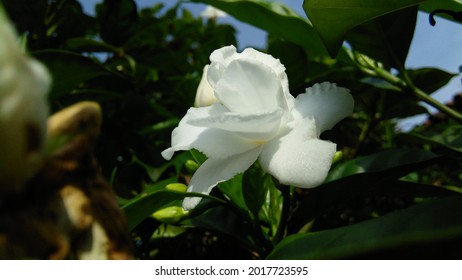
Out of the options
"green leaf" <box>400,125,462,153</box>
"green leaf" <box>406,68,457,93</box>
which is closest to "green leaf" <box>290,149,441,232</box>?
"green leaf" <box>400,125,462,153</box>

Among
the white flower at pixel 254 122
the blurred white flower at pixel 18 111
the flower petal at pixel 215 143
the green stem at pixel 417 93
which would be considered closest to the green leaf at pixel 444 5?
the green stem at pixel 417 93

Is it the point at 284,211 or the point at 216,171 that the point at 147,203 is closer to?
the point at 216,171

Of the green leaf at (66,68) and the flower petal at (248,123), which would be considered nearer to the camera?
the flower petal at (248,123)

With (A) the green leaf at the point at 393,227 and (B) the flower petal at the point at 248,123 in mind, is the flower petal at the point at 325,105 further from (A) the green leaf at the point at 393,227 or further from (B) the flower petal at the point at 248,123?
(A) the green leaf at the point at 393,227

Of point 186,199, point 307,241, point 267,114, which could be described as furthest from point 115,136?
point 307,241

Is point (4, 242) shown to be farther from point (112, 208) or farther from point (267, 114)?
point (267, 114)

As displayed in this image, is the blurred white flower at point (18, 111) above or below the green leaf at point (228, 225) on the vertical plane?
above

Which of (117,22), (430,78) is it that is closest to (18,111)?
(430,78)
